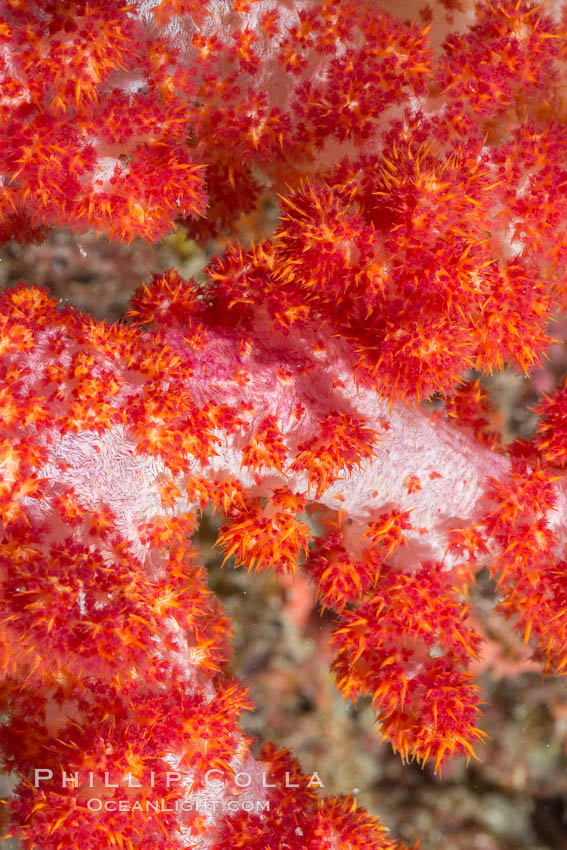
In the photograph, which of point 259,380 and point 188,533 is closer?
point 259,380

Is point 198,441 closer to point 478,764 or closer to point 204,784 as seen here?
point 204,784

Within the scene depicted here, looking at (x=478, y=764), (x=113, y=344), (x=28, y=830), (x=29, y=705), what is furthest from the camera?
(x=478, y=764)

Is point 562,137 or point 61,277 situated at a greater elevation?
point 562,137

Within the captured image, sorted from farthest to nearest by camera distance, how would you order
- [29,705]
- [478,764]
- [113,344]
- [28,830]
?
[478,764] < [29,705] < [113,344] < [28,830]

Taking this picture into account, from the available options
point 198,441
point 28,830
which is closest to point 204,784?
point 28,830

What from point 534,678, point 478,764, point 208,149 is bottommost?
point 478,764

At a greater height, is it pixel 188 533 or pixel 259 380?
pixel 259 380

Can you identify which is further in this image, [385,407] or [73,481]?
[385,407]

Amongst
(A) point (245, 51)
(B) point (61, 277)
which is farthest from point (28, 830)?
(A) point (245, 51)
